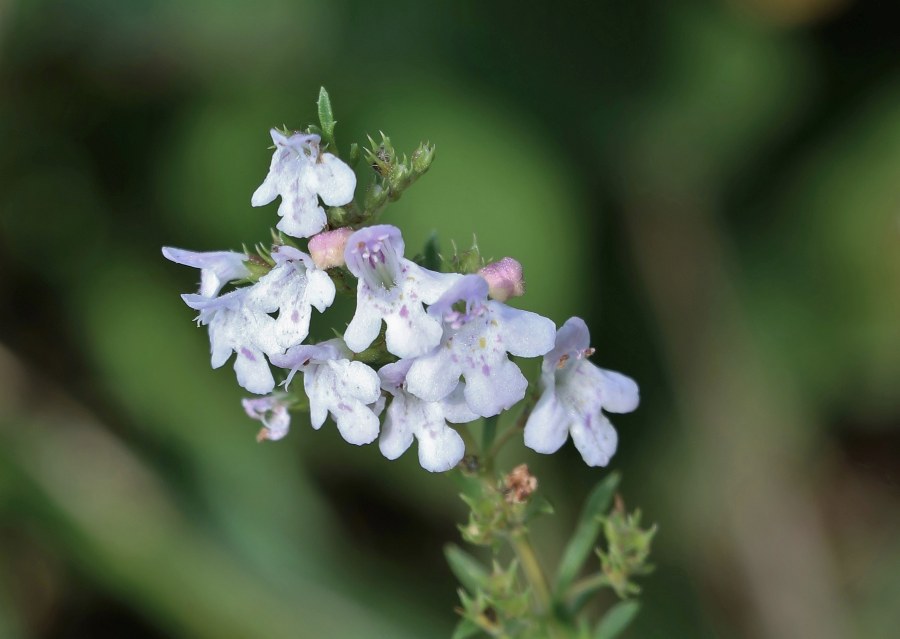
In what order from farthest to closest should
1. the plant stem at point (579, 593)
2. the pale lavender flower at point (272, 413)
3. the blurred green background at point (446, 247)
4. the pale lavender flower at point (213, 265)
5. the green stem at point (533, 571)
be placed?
the blurred green background at point (446, 247) < the plant stem at point (579, 593) < the green stem at point (533, 571) < the pale lavender flower at point (272, 413) < the pale lavender flower at point (213, 265)

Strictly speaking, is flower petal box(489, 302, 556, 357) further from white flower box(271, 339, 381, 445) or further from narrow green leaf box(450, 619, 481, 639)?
narrow green leaf box(450, 619, 481, 639)

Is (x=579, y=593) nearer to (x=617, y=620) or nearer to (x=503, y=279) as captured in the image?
(x=617, y=620)

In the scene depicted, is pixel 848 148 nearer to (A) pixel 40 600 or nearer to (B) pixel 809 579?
(B) pixel 809 579

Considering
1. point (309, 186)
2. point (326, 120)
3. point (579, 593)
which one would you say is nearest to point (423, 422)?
point (309, 186)

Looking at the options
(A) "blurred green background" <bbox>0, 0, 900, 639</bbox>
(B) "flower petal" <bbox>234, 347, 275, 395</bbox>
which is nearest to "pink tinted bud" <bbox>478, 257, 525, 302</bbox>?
(B) "flower petal" <bbox>234, 347, 275, 395</bbox>

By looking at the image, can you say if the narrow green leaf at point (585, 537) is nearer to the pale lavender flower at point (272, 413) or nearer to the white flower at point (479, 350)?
the white flower at point (479, 350)

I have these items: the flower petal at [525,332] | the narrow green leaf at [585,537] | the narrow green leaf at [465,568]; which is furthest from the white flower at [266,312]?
the narrow green leaf at [585,537]
